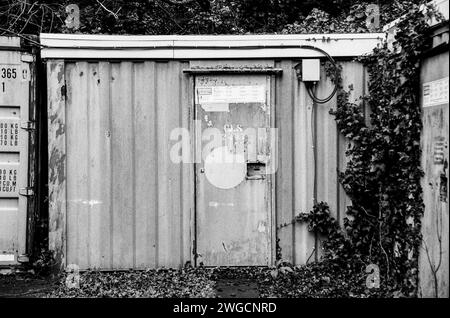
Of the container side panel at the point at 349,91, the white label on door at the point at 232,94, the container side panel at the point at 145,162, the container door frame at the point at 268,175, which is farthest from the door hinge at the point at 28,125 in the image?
the container side panel at the point at 349,91

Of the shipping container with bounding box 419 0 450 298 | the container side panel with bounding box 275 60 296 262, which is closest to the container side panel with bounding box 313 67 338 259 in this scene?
the container side panel with bounding box 275 60 296 262

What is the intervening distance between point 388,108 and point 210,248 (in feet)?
8.62

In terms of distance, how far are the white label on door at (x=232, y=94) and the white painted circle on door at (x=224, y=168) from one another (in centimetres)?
60

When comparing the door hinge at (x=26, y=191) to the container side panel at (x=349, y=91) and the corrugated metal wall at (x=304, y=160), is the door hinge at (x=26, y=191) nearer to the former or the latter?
the corrugated metal wall at (x=304, y=160)

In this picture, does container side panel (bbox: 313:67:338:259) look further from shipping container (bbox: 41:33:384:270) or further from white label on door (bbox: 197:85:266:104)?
white label on door (bbox: 197:85:266:104)

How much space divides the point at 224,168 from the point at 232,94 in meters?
0.90

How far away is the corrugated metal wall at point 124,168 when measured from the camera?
5.78 m

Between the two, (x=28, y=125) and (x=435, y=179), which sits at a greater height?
(x=28, y=125)

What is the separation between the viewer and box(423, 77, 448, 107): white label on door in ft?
13.8

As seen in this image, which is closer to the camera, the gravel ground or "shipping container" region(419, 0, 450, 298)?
"shipping container" region(419, 0, 450, 298)

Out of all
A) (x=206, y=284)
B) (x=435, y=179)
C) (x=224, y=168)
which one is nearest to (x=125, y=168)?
(x=224, y=168)

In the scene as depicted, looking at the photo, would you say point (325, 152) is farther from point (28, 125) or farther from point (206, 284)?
point (28, 125)

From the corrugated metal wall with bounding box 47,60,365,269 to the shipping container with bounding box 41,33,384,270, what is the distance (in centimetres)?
1

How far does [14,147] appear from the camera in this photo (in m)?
Answer: 5.81
